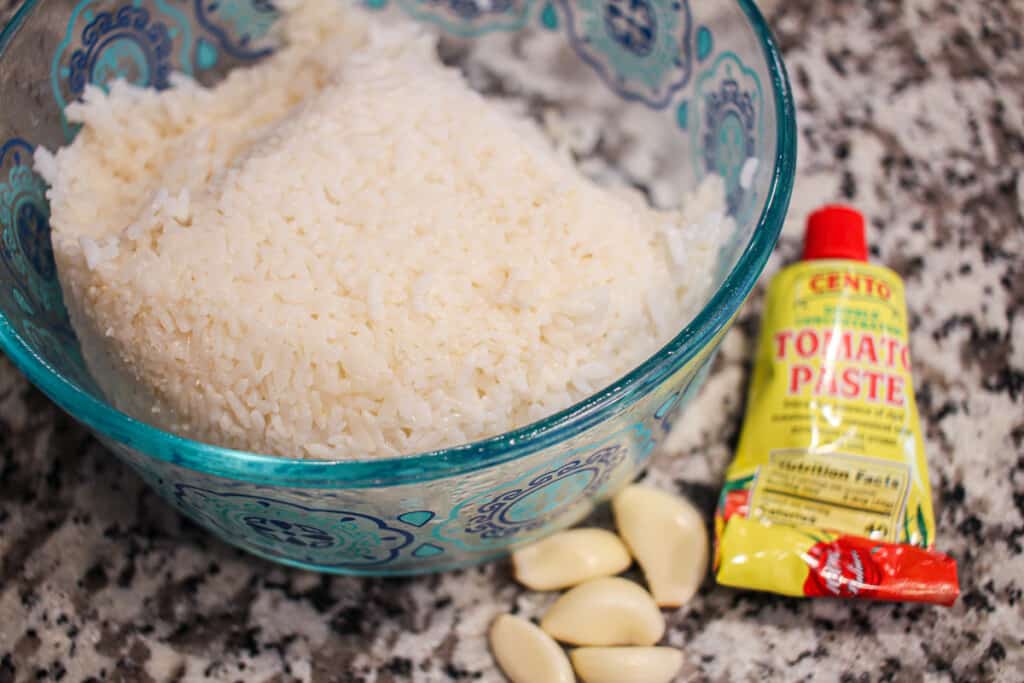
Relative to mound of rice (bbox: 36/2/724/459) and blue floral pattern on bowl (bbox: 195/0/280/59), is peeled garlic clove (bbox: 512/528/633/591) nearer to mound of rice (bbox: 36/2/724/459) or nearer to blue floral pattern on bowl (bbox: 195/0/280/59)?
mound of rice (bbox: 36/2/724/459)

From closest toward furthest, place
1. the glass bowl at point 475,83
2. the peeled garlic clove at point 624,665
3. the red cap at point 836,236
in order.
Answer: the glass bowl at point 475,83
the peeled garlic clove at point 624,665
the red cap at point 836,236

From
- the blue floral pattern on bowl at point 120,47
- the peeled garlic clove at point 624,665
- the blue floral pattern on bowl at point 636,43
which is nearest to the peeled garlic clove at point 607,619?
the peeled garlic clove at point 624,665

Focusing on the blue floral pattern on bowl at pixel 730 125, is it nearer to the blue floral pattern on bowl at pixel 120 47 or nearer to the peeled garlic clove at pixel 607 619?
the peeled garlic clove at pixel 607 619

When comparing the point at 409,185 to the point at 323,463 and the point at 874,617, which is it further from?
the point at 874,617

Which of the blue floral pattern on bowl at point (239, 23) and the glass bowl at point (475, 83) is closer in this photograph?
the glass bowl at point (475, 83)

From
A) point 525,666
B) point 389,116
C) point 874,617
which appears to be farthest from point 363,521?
point 874,617

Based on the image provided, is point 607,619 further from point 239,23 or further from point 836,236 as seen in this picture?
point 239,23

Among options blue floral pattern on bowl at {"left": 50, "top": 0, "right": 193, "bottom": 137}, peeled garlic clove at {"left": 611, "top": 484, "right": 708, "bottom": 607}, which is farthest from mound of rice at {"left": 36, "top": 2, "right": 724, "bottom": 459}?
peeled garlic clove at {"left": 611, "top": 484, "right": 708, "bottom": 607}
